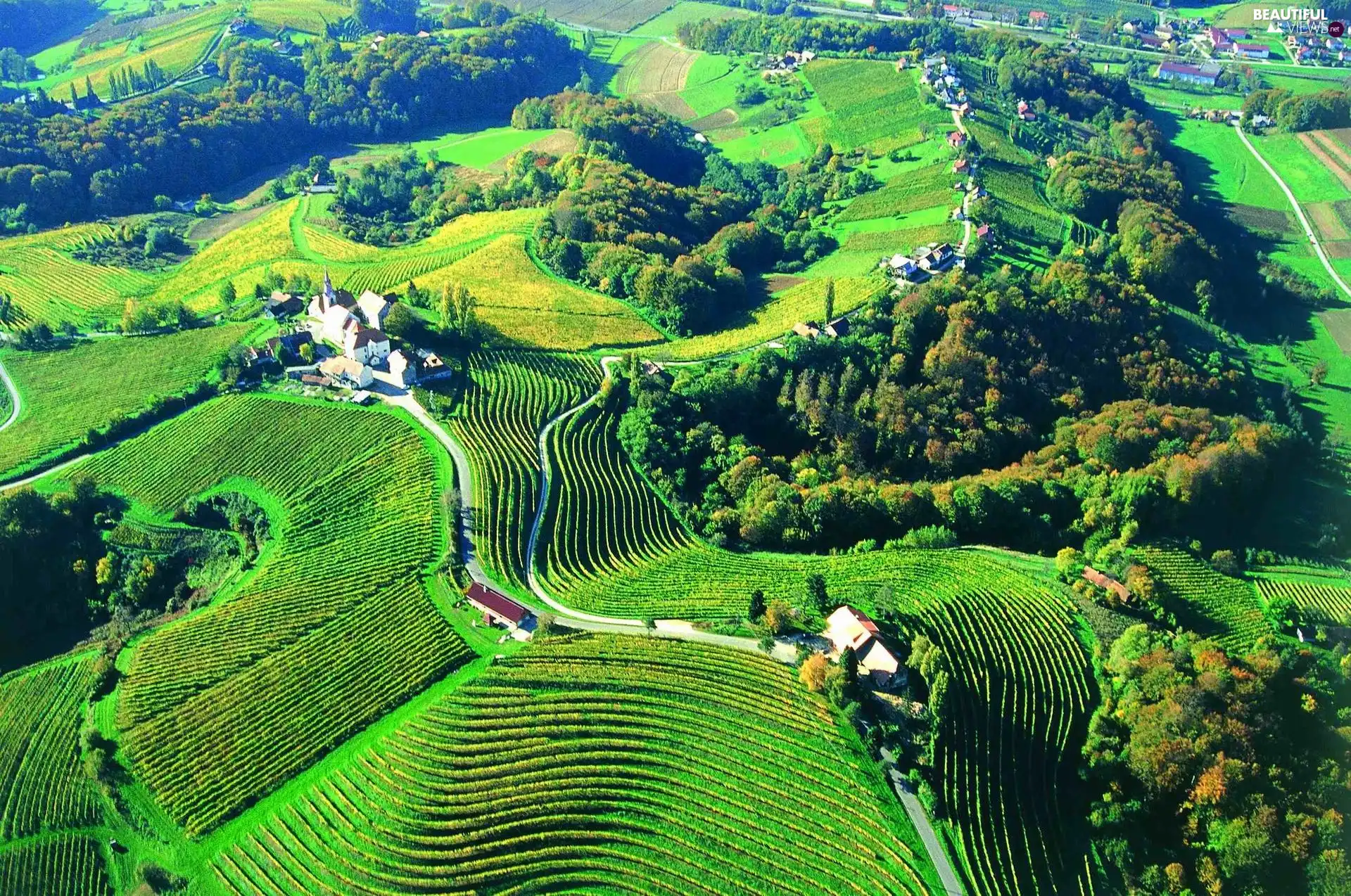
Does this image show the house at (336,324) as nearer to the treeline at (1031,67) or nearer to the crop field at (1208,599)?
the crop field at (1208,599)

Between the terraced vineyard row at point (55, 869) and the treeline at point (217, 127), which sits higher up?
the treeline at point (217, 127)

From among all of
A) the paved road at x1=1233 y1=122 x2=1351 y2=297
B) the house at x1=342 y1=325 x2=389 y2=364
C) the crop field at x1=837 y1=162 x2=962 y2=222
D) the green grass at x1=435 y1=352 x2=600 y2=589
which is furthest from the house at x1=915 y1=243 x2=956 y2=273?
the house at x1=342 y1=325 x2=389 y2=364

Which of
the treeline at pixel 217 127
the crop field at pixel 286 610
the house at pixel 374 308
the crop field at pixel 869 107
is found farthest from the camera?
the crop field at pixel 869 107

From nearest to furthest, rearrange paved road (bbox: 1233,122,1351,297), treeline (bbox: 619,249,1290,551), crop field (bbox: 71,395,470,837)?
crop field (bbox: 71,395,470,837) < treeline (bbox: 619,249,1290,551) < paved road (bbox: 1233,122,1351,297)

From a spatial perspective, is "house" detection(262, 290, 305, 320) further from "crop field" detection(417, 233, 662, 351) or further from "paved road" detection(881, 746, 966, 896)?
"paved road" detection(881, 746, 966, 896)

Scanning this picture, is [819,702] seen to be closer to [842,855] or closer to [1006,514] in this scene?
[842,855]

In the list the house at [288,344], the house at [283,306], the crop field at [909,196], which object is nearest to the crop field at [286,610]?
the house at [288,344]

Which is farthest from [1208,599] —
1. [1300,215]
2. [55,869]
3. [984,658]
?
[1300,215]

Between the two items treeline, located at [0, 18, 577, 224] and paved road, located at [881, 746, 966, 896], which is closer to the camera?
paved road, located at [881, 746, 966, 896]

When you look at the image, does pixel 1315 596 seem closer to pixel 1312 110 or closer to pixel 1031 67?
pixel 1031 67
